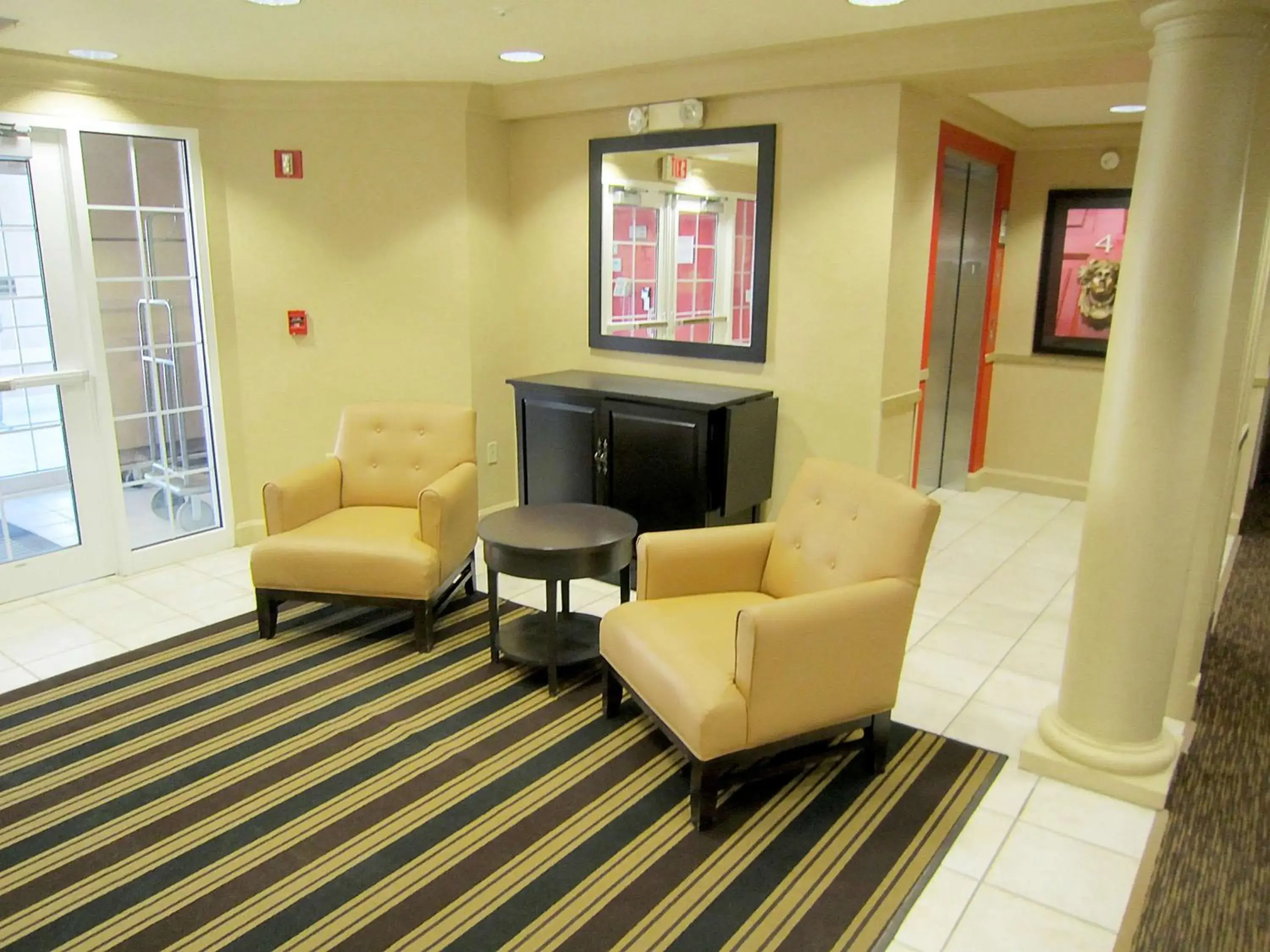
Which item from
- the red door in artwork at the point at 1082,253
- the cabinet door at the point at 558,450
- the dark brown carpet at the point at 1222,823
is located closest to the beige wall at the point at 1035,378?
the red door in artwork at the point at 1082,253

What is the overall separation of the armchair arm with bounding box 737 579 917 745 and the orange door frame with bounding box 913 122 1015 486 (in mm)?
2206

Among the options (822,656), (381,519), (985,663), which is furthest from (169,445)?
(985,663)

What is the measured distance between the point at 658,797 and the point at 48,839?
1.66 metres

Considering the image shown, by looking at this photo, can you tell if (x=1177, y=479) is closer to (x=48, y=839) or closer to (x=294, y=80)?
(x=48, y=839)

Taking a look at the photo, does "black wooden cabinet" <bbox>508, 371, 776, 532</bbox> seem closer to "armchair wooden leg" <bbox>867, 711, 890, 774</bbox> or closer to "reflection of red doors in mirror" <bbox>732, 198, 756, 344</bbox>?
"reflection of red doors in mirror" <bbox>732, 198, 756, 344</bbox>

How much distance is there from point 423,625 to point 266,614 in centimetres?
67

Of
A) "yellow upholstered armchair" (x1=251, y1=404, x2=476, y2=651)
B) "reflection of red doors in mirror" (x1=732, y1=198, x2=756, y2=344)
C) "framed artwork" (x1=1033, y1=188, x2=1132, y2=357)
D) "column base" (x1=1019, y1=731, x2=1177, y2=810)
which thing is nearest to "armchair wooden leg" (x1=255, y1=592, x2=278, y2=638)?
"yellow upholstered armchair" (x1=251, y1=404, x2=476, y2=651)

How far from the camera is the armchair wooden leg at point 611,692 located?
302 cm

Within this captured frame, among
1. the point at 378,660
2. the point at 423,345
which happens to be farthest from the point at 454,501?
the point at 423,345

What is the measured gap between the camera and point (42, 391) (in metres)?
4.11

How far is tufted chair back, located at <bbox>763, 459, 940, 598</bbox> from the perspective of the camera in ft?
8.60

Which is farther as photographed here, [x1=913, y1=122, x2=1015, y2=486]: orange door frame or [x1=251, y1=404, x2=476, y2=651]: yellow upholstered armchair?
[x1=913, y1=122, x2=1015, y2=486]: orange door frame

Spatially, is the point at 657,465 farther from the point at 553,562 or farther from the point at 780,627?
the point at 780,627

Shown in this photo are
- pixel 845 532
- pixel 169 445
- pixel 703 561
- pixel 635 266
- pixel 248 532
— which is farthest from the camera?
pixel 248 532
